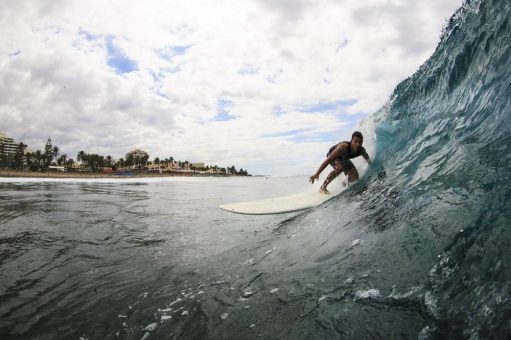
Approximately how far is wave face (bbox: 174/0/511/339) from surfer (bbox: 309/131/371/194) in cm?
159

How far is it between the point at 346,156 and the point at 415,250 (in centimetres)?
596

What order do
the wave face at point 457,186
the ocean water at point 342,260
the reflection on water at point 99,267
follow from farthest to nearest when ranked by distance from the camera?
the reflection on water at point 99,267 < the ocean water at point 342,260 < the wave face at point 457,186

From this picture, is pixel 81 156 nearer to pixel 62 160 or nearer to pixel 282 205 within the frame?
pixel 62 160

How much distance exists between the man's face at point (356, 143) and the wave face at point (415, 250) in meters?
1.51

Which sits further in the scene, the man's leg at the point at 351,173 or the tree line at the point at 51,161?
the tree line at the point at 51,161

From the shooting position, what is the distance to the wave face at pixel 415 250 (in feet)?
6.60

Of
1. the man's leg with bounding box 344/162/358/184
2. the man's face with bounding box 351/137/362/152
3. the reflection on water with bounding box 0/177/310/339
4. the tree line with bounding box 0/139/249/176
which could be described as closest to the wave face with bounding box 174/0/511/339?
the reflection on water with bounding box 0/177/310/339

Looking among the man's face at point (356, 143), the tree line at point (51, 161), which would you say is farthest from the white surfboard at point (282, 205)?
the tree line at point (51, 161)

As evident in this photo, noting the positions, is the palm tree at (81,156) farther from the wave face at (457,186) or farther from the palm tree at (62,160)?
the wave face at (457,186)

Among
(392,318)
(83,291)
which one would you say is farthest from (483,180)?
(83,291)

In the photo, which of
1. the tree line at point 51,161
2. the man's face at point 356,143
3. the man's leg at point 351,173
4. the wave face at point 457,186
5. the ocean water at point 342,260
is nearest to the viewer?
the wave face at point 457,186

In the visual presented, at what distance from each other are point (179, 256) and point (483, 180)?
4256 millimetres

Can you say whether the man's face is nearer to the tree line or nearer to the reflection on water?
the reflection on water

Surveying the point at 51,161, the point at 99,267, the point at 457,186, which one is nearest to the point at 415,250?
the point at 457,186
